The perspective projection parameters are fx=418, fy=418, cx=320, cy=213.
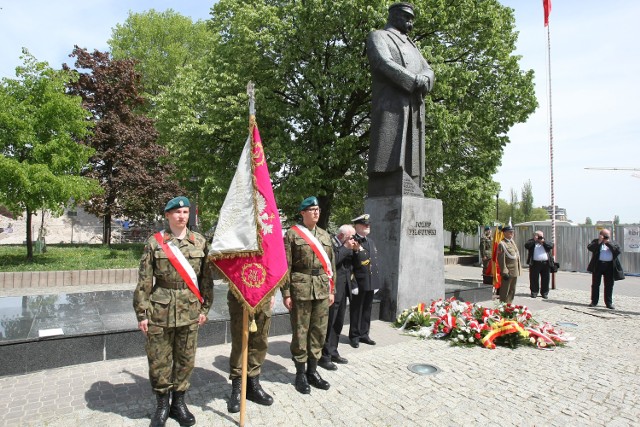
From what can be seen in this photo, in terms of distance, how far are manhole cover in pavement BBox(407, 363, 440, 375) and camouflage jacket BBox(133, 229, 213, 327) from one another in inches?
106

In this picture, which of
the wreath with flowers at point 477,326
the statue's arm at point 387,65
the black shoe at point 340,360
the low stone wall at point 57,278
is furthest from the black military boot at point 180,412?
the low stone wall at point 57,278

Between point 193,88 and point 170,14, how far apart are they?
821 inches

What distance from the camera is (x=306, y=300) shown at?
443 centimetres

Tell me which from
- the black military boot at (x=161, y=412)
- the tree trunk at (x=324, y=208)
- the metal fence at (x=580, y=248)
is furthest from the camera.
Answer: the metal fence at (x=580, y=248)

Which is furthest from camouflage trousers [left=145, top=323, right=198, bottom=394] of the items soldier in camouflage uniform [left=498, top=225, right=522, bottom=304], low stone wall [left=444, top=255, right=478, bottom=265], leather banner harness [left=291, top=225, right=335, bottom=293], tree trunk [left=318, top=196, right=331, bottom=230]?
low stone wall [left=444, top=255, right=478, bottom=265]

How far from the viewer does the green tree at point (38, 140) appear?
1202 cm

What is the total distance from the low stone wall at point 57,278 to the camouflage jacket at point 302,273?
854cm

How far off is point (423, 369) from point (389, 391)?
34.8 inches

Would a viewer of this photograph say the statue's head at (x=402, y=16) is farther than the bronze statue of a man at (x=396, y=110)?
Yes

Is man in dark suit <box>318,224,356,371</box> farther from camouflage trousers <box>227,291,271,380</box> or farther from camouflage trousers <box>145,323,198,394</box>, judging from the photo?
camouflage trousers <box>145,323,198,394</box>

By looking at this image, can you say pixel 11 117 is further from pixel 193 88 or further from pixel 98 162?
pixel 98 162

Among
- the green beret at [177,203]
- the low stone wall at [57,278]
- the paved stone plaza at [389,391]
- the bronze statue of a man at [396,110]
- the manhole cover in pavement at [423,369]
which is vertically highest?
the bronze statue of a man at [396,110]

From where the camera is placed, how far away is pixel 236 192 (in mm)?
4016

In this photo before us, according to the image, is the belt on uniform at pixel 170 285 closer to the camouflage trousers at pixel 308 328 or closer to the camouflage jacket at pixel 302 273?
the camouflage jacket at pixel 302 273
